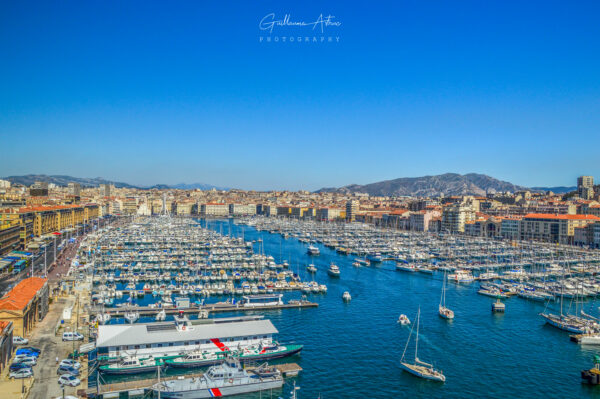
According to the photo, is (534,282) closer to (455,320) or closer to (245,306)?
(455,320)

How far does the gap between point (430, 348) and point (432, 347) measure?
14 centimetres

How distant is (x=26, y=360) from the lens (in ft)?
39.1

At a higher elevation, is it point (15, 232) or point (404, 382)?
point (15, 232)

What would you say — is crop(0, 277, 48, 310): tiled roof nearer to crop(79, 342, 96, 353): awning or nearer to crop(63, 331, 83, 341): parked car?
crop(63, 331, 83, 341): parked car

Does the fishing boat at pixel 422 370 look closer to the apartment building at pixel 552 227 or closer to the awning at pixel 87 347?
the awning at pixel 87 347

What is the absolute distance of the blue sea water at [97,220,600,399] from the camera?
12.4 metres

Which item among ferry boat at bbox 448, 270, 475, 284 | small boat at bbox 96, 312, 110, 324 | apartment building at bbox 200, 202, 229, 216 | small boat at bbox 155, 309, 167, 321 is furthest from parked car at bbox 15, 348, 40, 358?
apartment building at bbox 200, 202, 229, 216

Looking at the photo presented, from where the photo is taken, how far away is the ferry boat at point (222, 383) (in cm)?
1120

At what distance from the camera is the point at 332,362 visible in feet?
45.6

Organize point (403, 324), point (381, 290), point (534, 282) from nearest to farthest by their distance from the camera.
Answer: point (403, 324)
point (381, 290)
point (534, 282)

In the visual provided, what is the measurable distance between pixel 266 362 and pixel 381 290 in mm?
13310

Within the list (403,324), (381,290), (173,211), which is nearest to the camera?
(403,324)

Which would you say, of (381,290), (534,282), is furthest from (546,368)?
(534,282)

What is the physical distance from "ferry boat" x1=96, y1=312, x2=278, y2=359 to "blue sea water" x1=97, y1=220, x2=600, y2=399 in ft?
4.99
